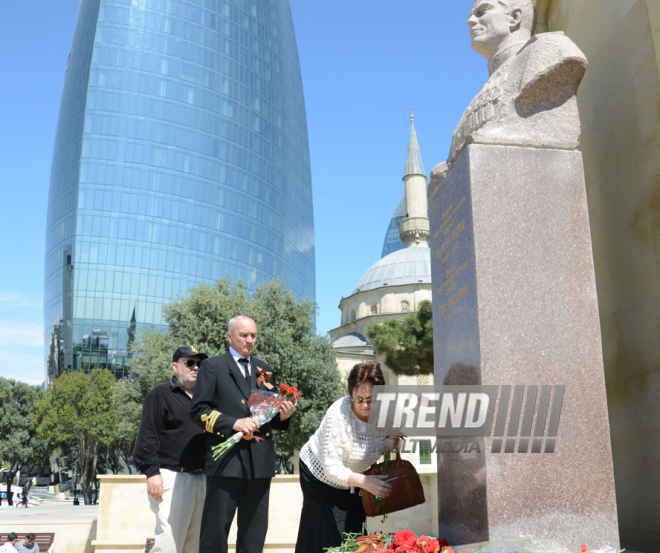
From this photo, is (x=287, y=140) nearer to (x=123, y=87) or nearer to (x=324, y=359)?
(x=123, y=87)

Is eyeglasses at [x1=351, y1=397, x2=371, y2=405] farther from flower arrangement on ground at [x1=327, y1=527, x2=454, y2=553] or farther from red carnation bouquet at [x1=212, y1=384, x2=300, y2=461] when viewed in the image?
flower arrangement on ground at [x1=327, y1=527, x2=454, y2=553]

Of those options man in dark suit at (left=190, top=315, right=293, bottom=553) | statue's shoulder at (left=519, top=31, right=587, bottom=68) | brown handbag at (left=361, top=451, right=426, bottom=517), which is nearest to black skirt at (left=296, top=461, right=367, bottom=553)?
brown handbag at (left=361, top=451, right=426, bottom=517)

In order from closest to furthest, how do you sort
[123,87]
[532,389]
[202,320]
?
[532,389]
[202,320]
[123,87]

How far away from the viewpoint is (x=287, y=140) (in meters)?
84.8

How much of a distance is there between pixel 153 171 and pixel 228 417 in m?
69.8

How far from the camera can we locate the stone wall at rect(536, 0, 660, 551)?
15.8 ft

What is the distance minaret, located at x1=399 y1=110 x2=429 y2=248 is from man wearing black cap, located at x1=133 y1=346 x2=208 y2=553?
6079 centimetres

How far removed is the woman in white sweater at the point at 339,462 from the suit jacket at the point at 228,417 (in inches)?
15.3

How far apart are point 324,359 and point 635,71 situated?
23.0 m

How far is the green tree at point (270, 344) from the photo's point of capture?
25.0 m

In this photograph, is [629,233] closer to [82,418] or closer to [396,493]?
[396,493]

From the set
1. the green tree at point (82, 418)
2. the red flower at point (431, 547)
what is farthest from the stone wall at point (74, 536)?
the green tree at point (82, 418)

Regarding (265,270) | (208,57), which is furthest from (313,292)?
(208,57)

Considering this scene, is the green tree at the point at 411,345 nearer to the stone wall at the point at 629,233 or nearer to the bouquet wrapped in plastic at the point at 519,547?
the stone wall at the point at 629,233
